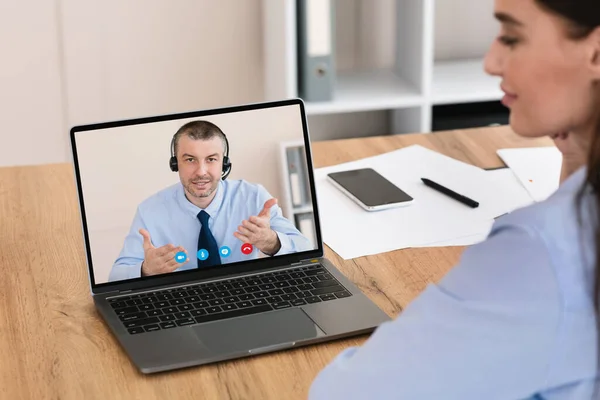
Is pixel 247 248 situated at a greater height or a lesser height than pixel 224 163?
lesser

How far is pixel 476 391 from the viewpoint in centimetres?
80

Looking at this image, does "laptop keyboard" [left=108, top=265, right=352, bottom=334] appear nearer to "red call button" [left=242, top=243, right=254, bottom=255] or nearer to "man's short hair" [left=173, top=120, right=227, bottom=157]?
"red call button" [left=242, top=243, right=254, bottom=255]

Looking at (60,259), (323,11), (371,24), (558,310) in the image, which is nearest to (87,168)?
(60,259)

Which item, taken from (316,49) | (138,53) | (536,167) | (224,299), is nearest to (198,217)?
(224,299)

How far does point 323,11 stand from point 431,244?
3.99 ft

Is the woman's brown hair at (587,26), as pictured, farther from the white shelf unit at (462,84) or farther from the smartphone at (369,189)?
the white shelf unit at (462,84)

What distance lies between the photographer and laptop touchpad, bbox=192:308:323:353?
114 centimetres

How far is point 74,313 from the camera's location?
124cm

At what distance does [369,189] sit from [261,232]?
341 millimetres

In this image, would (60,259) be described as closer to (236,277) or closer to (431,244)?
(236,277)

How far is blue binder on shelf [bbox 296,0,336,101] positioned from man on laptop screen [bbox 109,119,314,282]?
1.27 m

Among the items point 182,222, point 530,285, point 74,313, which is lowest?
point 74,313

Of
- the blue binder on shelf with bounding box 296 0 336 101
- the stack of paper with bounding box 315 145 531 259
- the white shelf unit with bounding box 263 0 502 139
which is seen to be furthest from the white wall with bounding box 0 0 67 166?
the stack of paper with bounding box 315 145 531 259

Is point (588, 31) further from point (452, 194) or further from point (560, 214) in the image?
point (452, 194)
